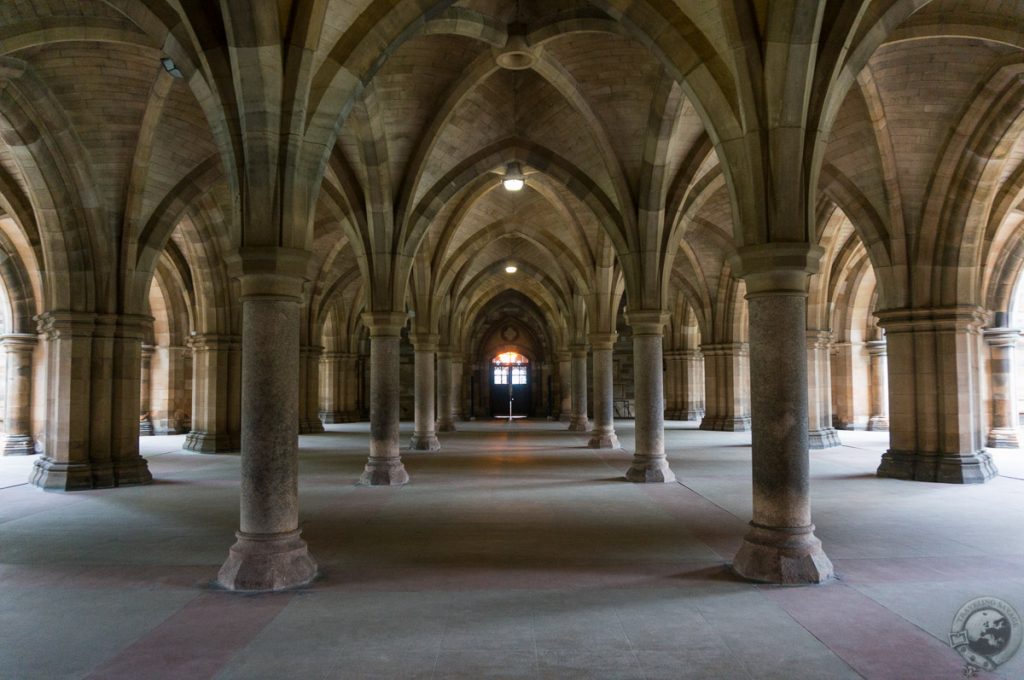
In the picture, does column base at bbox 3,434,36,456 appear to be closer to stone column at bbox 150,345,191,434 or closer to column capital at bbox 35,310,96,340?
stone column at bbox 150,345,191,434

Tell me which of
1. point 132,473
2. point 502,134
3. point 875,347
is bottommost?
point 132,473

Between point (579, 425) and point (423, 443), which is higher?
point (423, 443)

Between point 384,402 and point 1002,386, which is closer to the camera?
point 384,402

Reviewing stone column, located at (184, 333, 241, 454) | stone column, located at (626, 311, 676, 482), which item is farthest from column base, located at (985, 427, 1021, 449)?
stone column, located at (184, 333, 241, 454)

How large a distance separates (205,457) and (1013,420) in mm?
20698

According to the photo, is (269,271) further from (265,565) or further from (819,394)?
(819,394)

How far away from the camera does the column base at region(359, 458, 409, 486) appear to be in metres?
12.1

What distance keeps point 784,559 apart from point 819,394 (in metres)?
13.7

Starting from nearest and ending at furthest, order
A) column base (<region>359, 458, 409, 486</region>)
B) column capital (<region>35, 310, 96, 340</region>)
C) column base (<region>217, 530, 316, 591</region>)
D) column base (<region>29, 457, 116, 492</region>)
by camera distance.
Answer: column base (<region>217, 530, 316, 591</region>) → column base (<region>29, 457, 116, 492</region>) → column capital (<region>35, 310, 96, 340</region>) → column base (<region>359, 458, 409, 486</region>)

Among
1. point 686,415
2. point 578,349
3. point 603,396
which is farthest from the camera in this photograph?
point 686,415

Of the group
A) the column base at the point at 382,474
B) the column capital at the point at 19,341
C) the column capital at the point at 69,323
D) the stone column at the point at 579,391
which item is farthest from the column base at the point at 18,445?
the stone column at the point at 579,391

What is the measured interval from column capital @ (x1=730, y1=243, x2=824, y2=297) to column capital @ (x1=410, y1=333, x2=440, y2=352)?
13.3m

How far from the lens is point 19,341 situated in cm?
1789

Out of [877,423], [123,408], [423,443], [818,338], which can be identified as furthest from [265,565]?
[877,423]
